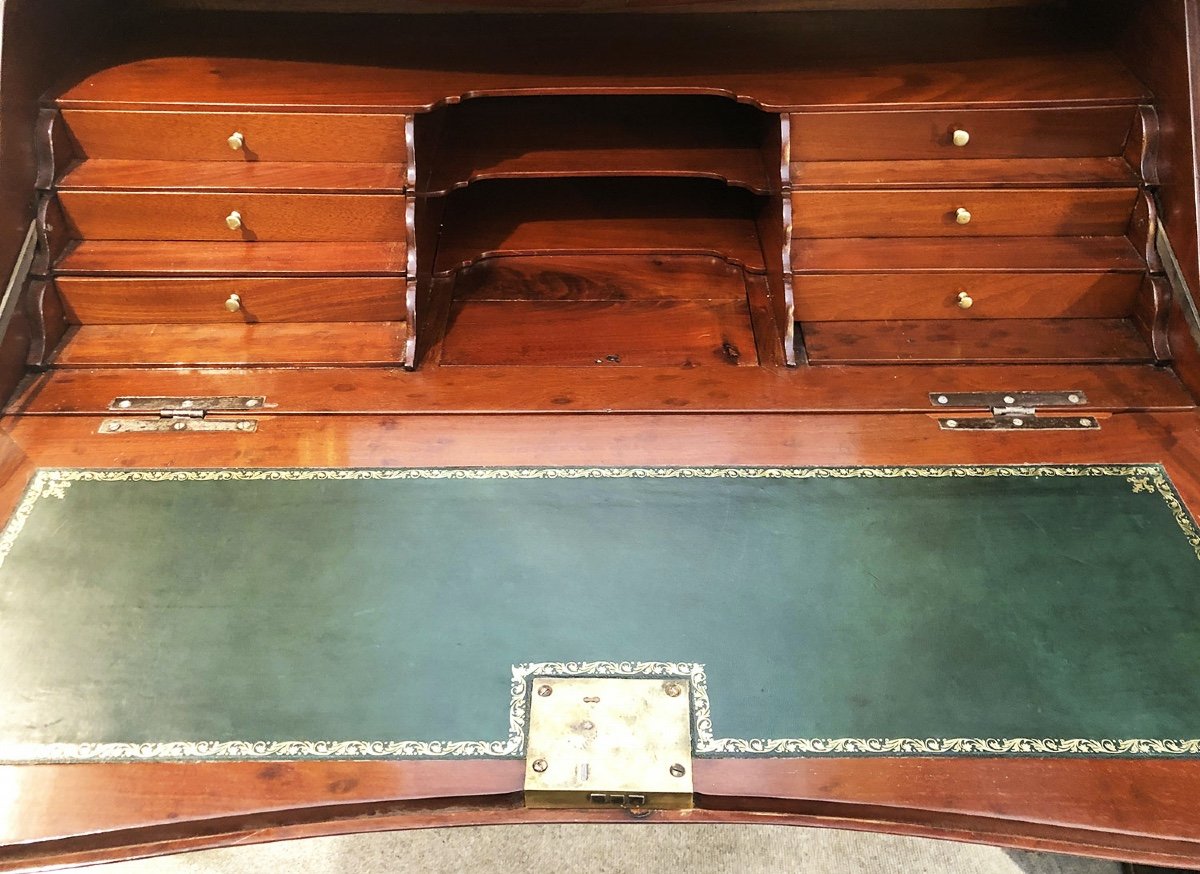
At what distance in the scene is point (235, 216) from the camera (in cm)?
170

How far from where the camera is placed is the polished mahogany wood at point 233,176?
1.67 meters

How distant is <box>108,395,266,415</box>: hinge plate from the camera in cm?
164

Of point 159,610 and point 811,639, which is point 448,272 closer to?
point 159,610

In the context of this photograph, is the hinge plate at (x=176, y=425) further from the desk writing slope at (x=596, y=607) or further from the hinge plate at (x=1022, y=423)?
the hinge plate at (x=1022, y=423)

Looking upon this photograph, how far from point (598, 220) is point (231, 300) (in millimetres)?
750

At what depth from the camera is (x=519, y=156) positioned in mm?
1815

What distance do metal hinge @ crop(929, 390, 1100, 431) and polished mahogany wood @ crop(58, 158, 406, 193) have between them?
106 centimetres

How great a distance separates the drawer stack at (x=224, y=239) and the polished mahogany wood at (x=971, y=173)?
2.52ft

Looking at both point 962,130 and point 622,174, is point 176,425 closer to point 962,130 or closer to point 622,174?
point 622,174

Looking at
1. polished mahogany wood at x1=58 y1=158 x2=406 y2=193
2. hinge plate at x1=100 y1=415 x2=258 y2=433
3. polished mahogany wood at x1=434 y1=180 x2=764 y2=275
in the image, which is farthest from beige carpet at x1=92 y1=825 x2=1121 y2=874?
polished mahogany wood at x1=58 y1=158 x2=406 y2=193

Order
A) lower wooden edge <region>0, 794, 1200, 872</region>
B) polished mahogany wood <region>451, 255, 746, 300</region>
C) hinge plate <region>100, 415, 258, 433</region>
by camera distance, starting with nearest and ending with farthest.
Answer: lower wooden edge <region>0, 794, 1200, 872</region>
hinge plate <region>100, 415, 258, 433</region>
polished mahogany wood <region>451, 255, 746, 300</region>

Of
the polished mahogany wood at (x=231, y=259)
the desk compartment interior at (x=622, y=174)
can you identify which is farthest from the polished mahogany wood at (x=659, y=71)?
the polished mahogany wood at (x=231, y=259)

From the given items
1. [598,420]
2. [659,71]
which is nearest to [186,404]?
[598,420]

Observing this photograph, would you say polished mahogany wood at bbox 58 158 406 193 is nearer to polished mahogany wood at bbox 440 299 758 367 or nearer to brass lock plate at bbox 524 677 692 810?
polished mahogany wood at bbox 440 299 758 367
